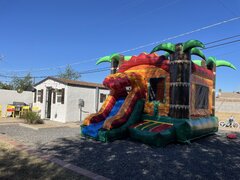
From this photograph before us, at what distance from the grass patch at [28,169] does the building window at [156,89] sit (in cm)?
578

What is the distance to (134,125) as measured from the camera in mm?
8703

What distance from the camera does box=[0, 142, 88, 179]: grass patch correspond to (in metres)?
4.34

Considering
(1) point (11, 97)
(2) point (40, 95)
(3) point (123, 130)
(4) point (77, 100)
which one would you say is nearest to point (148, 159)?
(3) point (123, 130)

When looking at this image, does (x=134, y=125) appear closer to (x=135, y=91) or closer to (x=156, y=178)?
(x=135, y=91)

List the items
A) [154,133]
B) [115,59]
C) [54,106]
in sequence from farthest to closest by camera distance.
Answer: [54,106] → [115,59] → [154,133]

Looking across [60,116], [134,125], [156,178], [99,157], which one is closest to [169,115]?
[134,125]

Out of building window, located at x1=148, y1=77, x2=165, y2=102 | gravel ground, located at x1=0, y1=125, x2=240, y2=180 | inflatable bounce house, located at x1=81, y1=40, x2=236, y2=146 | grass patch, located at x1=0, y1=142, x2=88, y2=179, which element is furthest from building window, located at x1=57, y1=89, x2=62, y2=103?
grass patch, located at x1=0, y1=142, x2=88, y2=179

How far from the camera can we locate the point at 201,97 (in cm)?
1045

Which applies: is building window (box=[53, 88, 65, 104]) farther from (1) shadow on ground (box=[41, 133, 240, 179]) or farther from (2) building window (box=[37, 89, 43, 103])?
(1) shadow on ground (box=[41, 133, 240, 179])

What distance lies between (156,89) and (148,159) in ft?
14.1

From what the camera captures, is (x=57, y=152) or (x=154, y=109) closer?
(x=57, y=152)

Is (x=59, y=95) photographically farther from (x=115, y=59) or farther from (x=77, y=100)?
(x=115, y=59)

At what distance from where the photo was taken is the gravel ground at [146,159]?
4875 mm

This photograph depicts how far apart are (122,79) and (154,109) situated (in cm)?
195
